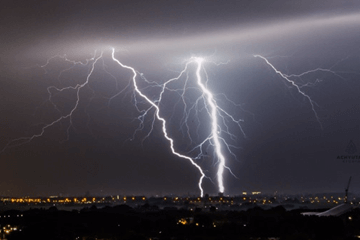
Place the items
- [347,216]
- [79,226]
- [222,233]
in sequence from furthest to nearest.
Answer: [347,216], [79,226], [222,233]

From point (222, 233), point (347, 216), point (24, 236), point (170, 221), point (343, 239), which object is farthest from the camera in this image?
point (347, 216)

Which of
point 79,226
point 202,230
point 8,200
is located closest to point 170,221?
point 79,226

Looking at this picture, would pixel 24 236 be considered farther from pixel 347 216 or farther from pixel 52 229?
pixel 347 216

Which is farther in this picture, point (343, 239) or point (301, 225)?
point (301, 225)

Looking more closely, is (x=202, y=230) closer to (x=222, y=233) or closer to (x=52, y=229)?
(x=222, y=233)

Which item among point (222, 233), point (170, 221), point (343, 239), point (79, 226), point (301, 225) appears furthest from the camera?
point (170, 221)

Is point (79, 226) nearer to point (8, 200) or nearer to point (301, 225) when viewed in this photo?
point (301, 225)

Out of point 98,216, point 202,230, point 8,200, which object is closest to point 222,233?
point 202,230

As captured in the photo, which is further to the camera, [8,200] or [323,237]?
[8,200]

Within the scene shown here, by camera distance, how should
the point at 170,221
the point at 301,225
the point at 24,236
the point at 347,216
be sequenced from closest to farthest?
1. the point at 24,236
2. the point at 301,225
3. the point at 170,221
4. the point at 347,216
